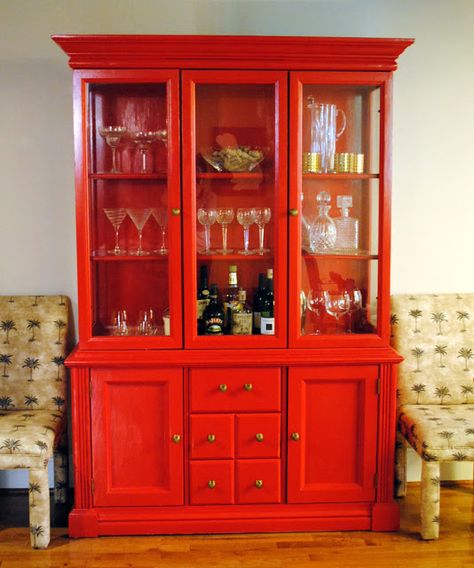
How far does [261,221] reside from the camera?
8.73 ft

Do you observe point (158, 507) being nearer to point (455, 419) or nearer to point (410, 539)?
point (410, 539)

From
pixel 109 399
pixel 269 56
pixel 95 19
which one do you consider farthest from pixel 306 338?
pixel 95 19

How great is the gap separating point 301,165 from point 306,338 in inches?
26.7

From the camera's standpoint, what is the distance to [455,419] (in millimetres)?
2672

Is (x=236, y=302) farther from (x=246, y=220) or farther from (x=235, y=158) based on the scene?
(x=235, y=158)

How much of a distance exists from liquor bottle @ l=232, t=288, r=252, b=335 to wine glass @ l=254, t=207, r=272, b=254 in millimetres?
230

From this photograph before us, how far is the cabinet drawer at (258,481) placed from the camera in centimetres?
265

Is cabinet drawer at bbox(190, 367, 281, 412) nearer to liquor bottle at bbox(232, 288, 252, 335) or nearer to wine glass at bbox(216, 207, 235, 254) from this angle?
liquor bottle at bbox(232, 288, 252, 335)

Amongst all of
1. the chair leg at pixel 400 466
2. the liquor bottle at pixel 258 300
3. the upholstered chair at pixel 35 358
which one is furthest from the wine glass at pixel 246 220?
the chair leg at pixel 400 466

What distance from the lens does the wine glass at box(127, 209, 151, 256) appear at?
2.67 metres

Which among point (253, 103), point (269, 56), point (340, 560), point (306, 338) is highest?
point (269, 56)

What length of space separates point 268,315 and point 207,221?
0.45 meters

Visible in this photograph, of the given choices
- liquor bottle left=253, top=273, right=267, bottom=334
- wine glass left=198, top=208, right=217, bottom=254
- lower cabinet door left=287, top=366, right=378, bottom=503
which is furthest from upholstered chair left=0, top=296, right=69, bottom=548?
lower cabinet door left=287, top=366, right=378, bottom=503

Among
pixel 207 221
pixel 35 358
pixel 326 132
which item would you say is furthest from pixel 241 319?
pixel 35 358
